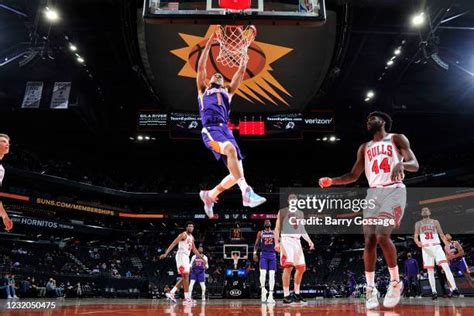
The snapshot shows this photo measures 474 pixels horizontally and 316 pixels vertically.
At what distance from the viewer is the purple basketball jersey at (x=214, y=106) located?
5711 millimetres

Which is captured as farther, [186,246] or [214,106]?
[186,246]

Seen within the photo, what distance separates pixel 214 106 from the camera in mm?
5758

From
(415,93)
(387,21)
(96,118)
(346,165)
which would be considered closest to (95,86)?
(96,118)

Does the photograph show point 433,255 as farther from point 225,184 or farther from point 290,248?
point 225,184

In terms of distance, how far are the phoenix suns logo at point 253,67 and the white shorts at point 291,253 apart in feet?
26.6

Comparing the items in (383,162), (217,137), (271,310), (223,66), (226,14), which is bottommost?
(271,310)

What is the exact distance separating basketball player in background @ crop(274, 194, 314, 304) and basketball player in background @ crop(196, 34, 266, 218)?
349 cm

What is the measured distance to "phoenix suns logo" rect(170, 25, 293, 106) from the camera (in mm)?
16125

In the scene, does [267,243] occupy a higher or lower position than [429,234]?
lower

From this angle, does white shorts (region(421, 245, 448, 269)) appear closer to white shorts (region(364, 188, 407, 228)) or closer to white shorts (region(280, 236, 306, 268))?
white shorts (region(280, 236, 306, 268))

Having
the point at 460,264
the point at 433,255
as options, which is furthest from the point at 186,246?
the point at 460,264

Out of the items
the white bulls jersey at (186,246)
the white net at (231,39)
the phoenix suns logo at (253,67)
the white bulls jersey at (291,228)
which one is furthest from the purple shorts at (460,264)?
the white net at (231,39)

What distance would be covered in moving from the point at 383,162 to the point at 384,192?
1.27 ft
